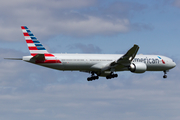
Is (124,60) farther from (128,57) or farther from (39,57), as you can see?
(39,57)

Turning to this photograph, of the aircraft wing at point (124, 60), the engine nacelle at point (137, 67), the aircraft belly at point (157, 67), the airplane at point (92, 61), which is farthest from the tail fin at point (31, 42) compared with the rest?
the aircraft belly at point (157, 67)

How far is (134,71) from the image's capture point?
5609 cm

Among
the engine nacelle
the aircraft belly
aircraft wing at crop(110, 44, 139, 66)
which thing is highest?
the aircraft belly

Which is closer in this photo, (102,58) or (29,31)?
(29,31)

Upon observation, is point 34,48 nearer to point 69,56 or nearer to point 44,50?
point 44,50

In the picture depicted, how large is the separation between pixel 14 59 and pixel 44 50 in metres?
5.52

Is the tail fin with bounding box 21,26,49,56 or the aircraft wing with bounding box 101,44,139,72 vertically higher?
the tail fin with bounding box 21,26,49,56

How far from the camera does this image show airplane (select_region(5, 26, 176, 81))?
52531 millimetres

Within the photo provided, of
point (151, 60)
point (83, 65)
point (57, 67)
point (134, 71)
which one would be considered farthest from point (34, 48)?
point (151, 60)

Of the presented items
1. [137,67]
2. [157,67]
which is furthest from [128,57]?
[157,67]

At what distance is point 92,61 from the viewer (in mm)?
56031

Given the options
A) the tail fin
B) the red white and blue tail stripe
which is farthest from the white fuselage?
the tail fin

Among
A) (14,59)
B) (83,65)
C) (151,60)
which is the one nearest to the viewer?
(14,59)

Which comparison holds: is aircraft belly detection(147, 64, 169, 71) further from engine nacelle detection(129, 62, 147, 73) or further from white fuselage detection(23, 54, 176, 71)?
engine nacelle detection(129, 62, 147, 73)
